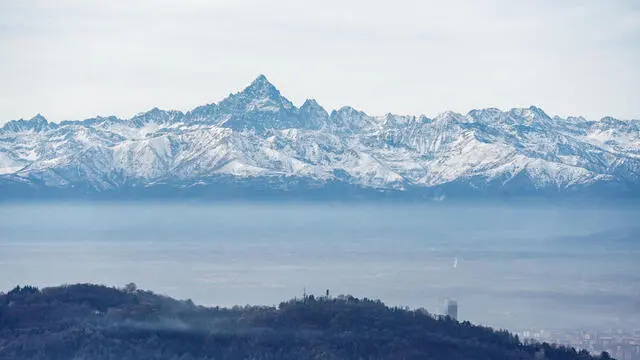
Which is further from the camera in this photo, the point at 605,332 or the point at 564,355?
the point at 605,332

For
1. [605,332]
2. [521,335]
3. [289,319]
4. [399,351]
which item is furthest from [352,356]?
[605,332]

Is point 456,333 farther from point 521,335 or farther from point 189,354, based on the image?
point 521,335

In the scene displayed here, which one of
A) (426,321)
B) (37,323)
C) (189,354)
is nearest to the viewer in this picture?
(189,354)

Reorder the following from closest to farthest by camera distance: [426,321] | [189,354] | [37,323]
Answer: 1. [189,354]
2. [37,323]
3. [426,321]

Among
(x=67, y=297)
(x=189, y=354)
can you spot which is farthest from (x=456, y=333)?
(x=67, y=297)

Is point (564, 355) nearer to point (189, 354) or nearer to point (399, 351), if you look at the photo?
point (399, 351)

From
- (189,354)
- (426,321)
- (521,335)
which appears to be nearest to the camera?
(189,354)
